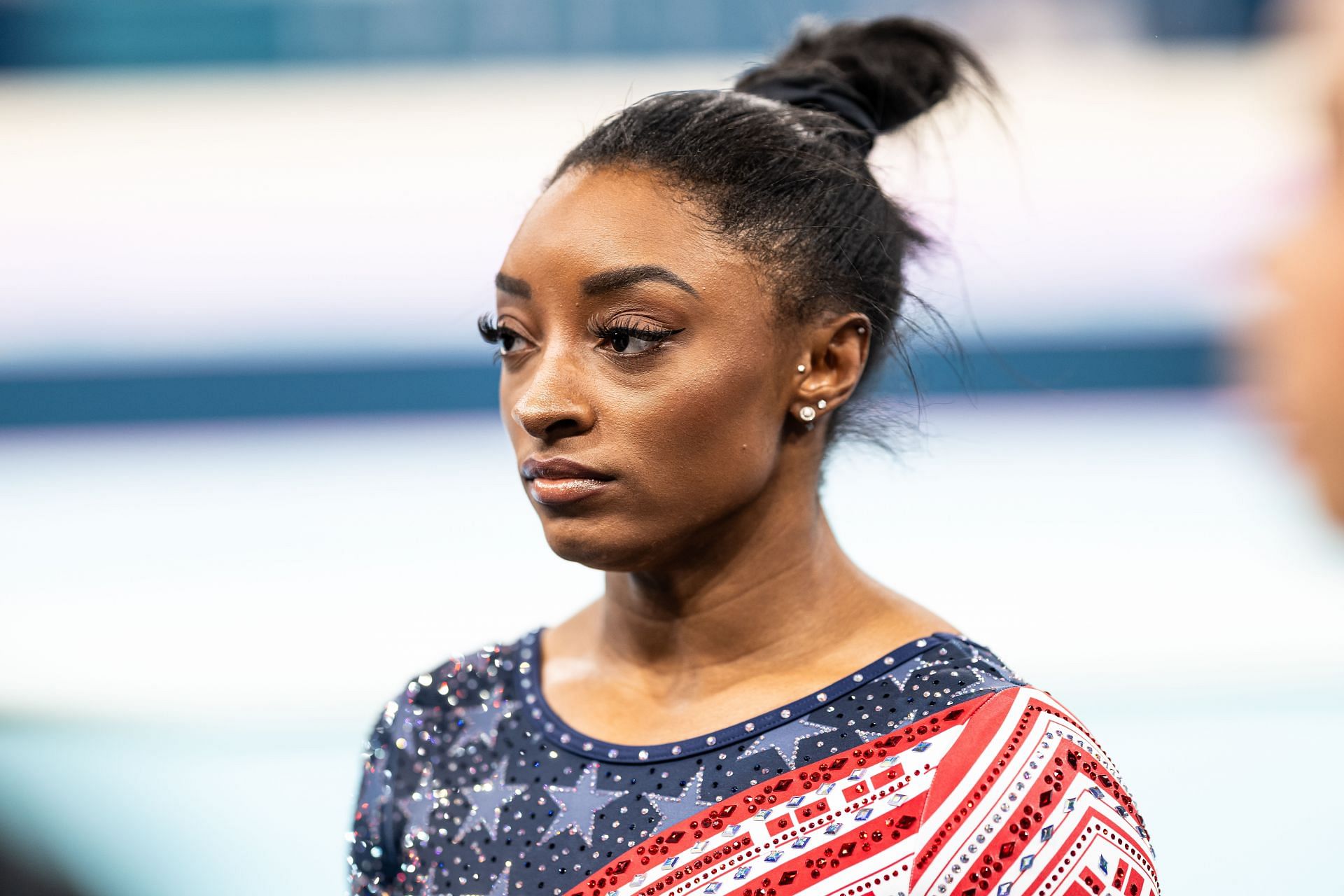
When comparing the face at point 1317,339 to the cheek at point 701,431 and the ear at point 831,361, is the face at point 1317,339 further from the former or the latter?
the cheek at point 701,431

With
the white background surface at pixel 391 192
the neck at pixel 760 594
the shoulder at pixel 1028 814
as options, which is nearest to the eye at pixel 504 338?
the neck at pixel 760 594

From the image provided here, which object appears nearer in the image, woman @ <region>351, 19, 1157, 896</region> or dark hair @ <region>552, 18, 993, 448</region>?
woman @ <region>351, 19, 1157, 896</region>

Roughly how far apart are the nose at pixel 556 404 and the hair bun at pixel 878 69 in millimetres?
432

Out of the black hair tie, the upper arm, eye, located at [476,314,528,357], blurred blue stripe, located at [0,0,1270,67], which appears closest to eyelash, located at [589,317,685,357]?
eye, located at [476,314,528,357]

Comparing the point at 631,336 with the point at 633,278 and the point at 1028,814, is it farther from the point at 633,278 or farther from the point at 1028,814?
the point at 1028,814

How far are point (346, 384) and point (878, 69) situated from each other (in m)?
3.94

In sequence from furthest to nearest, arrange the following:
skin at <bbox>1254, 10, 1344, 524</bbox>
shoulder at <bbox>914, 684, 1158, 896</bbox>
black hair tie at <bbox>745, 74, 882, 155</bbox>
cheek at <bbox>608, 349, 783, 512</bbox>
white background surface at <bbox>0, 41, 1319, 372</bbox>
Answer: white background surface at <bbox>0, 41, 1319, 372</bbox> → black hair tie at <bbox>745, 74, 882, 155</bbox> → skin at <bbox>1254, 10, 1344, 524</bbox> → cheek at <bbox>608, 349, 783, 512</bbox> → shoulder at <bbox>914, 684, 1158, 896</bbox>

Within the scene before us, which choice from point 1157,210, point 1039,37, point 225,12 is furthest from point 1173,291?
point 225,12

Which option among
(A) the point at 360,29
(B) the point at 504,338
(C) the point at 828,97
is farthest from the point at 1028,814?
(A) the point at 360,29

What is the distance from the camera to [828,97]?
1602 mm

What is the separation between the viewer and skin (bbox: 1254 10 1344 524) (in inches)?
57.7

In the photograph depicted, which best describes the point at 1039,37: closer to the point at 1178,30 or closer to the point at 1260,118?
the point at 1178,30

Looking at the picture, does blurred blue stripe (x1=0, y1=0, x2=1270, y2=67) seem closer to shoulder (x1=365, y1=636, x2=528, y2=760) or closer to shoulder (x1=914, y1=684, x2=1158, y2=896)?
shoulder (x1=365, y1=636, x2=528, y2=760)

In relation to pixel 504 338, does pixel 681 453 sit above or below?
below
